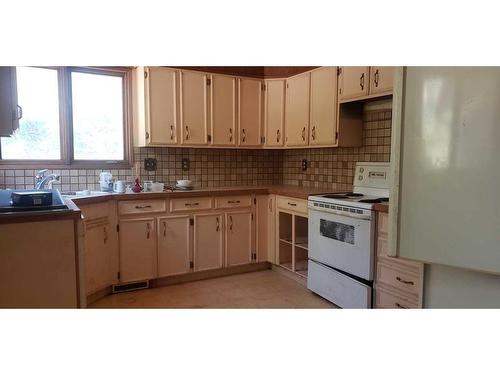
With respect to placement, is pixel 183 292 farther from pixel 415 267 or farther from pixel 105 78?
pixel 105 78

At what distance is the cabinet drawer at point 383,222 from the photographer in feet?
7.85

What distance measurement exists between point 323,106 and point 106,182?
7.00 ft

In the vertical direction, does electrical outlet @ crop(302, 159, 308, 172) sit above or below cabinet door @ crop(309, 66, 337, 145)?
below

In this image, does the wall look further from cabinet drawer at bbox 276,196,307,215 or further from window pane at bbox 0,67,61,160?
window pane at bbox 0,67,61,160

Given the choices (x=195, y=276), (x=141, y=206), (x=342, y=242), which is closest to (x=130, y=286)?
(x=195, y=276)

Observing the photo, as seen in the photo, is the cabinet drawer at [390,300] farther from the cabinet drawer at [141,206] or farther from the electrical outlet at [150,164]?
the electrical outlet at [150,164]

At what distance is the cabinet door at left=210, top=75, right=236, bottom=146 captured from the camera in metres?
3.65

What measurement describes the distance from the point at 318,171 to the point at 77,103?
247 cm

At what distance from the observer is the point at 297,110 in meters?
3.62

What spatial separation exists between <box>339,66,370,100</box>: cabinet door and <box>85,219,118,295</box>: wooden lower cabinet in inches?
91.2

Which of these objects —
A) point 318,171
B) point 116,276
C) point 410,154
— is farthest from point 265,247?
point 410,154

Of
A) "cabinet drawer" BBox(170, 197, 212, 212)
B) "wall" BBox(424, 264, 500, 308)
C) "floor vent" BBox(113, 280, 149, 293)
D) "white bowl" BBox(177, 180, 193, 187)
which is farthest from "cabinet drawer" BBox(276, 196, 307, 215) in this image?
"wall" BBox(424, 264, 500, 308)

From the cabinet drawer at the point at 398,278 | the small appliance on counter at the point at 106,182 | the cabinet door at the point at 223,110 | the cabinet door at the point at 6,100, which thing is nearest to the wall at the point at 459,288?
the cabinet drawer at the point at 398,278

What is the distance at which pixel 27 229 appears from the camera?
169 cm
